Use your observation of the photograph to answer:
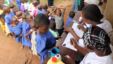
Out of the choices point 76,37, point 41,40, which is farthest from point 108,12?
point 41,40

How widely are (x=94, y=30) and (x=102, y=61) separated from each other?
30cm

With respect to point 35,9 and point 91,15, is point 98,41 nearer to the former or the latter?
point 91,15

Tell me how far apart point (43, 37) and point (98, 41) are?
821 millimetres

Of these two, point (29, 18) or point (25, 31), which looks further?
point (29, 18)

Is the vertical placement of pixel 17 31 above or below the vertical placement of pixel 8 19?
below

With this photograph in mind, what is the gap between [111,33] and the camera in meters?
2.86

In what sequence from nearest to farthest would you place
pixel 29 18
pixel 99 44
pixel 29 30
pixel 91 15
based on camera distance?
pixel 99 44 → pixel 91 15 → pixel 29 30 → pixel 29 18

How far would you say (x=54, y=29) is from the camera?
11.5 feet

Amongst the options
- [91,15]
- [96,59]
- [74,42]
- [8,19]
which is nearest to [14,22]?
[8,19]

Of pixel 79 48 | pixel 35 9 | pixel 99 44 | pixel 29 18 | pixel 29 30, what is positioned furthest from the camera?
pixel 35 9

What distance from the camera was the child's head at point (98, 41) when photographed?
2.17 meters

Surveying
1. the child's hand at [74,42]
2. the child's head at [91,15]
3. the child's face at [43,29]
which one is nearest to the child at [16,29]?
the child's face at [43,29]

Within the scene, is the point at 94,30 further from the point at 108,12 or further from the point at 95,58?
the point at 108,12

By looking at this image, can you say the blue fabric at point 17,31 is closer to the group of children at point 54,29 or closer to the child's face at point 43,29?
the group of children at point 54,29
